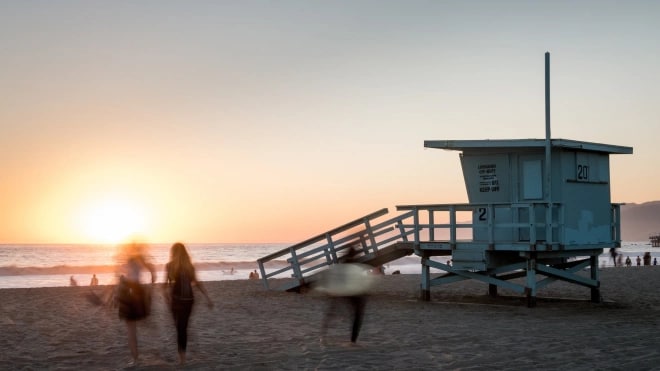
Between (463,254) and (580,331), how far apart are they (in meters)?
5.57

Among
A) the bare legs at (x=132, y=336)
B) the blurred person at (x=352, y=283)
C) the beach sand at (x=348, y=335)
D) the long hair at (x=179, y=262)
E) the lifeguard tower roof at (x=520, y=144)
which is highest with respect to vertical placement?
the lifeguard tower roof at (x=520, y=144)

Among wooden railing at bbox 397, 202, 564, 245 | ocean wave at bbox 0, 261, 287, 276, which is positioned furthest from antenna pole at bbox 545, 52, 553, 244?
ocean wave at bbox 0, 261, 287, 276

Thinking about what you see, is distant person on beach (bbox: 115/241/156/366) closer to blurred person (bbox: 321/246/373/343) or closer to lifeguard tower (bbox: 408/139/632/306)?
blurred person (bbox: 321/246/373/343)

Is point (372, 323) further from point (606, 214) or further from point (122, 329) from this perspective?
point (606, 214)

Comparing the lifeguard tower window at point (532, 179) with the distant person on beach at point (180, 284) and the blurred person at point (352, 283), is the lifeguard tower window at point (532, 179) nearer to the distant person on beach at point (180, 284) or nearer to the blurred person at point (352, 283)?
the blurred person at point (352, 283)

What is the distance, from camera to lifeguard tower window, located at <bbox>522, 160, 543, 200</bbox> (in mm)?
18938

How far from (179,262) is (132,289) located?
2.59 ft

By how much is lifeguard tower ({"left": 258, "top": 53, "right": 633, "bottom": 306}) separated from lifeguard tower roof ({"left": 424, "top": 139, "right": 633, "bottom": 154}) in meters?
0.03

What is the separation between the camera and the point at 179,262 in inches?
396

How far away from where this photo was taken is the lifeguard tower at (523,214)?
18391 millimetres

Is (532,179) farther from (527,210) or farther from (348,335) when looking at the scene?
(348,335)

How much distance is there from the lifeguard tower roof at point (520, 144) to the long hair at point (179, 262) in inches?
427

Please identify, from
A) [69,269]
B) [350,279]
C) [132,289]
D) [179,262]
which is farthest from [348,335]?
[69,269]

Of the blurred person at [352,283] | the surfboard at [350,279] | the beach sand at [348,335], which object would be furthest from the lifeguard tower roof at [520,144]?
the surfboard at [350,279]
